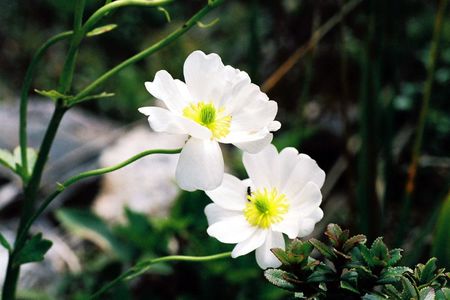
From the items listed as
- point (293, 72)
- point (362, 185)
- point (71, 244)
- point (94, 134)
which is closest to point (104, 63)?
point (94, 134)

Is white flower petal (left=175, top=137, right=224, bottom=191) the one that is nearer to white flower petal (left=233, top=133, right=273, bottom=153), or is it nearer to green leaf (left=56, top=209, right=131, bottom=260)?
white flower petal (left=233, top=133, right=273, bottom=153)

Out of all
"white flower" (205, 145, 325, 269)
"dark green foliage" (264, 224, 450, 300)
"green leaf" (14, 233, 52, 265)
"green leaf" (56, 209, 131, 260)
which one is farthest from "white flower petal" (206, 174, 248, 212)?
"green leaf" (56, 209, 131, 260)

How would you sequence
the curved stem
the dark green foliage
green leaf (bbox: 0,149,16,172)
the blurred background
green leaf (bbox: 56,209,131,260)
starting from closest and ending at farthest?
1. the dark green foliage
2. the curved stem
3. green leaf (bbox: 0,149,16,172)
4. the blurred background
5. green leaf (bbox: 56,209,131,260)

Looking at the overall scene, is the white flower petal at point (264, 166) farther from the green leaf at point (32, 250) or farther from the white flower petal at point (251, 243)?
the green leaf at point (32, 250)

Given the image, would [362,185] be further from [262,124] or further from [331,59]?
[331,59]

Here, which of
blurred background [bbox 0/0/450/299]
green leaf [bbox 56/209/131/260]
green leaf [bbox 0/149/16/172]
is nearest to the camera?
green leaf [bbox 0/149/16/172]

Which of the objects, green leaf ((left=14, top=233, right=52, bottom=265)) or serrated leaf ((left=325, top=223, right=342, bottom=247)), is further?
green leaf ((left=14, top=233, right=52, bottom=265))
